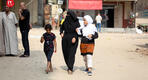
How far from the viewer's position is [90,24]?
26.8 feet

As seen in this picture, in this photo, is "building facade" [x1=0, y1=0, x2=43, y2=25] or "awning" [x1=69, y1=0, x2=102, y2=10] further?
"building facade" [x1=0, y1=0, x2=43, y2=25]

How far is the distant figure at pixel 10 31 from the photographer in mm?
10688

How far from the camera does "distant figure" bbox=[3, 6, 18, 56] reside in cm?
1069

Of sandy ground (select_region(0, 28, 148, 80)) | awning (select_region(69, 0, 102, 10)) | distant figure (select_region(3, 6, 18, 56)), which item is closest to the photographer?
sandy ground (select_region(0, 28, 148, 80))

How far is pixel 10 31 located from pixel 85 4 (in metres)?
16.9

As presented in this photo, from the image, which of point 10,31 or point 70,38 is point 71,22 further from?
point 10,31

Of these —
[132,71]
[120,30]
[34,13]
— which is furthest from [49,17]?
[132,71]

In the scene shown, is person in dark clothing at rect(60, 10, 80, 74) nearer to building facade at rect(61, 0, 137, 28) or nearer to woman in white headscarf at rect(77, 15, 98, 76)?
woman in white headscarf at rect(77, 15, 98, 76)

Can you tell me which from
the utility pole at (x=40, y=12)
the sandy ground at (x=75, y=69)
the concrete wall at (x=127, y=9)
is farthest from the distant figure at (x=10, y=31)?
the concrete wall at (x=127, y=9)

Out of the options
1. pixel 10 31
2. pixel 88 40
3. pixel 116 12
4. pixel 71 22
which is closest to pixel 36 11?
pixel 116 12

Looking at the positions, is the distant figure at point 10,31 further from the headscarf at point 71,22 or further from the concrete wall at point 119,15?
the concrete wall at point 119,15

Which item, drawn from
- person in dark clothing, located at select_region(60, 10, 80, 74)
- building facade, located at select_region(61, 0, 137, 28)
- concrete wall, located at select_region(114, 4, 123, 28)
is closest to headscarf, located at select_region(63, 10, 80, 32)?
person in dark clothing, located at select_region(60, 10, 80, 74)

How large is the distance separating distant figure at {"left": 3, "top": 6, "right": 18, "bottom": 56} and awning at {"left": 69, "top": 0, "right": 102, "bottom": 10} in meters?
16.4

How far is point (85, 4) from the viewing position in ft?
88.8
